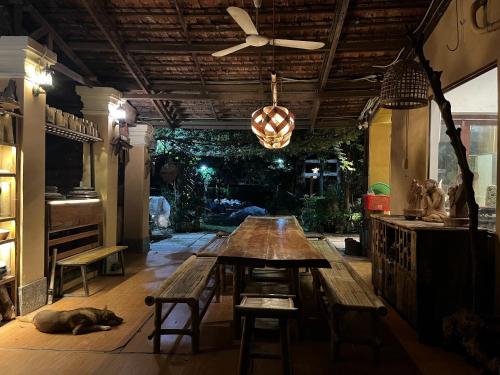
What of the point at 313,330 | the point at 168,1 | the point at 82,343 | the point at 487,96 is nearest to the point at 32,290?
the point at 82,343

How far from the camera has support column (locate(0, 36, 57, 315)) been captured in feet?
16.1

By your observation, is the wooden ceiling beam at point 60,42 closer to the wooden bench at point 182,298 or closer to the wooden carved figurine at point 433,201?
the wooden bench at point 182,298

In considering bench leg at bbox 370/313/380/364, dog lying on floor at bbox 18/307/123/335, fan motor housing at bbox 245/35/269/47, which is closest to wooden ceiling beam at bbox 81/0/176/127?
fan motor housing at bbox 245/35/269/47

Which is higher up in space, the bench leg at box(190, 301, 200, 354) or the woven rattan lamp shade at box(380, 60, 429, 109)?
the woven rattan lamp shade at box(380, 60, 429, 109)

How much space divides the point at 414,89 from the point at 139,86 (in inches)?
200

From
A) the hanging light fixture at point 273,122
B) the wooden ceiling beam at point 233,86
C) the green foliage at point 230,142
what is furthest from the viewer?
the green foliage at point 230,142

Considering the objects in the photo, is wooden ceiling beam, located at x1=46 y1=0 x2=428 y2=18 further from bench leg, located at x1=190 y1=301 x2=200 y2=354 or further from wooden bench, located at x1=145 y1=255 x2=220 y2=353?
bench leg, located at x1=190 y1=301 x2=200 y2=354

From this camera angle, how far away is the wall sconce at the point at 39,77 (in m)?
5.09

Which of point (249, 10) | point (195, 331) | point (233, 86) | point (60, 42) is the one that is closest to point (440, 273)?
point (195, 331)

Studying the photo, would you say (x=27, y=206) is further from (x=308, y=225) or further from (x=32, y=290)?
(x=308, y=225)

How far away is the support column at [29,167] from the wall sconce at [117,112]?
2.24 m

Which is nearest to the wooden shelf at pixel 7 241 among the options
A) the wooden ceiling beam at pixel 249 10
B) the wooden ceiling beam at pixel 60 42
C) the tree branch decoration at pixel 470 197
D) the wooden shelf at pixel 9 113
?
the wooden shelf at pixel 9 113

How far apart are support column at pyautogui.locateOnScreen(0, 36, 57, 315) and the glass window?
5155mm

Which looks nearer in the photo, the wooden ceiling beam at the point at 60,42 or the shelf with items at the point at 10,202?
the shelf with items at the point at 10,202
